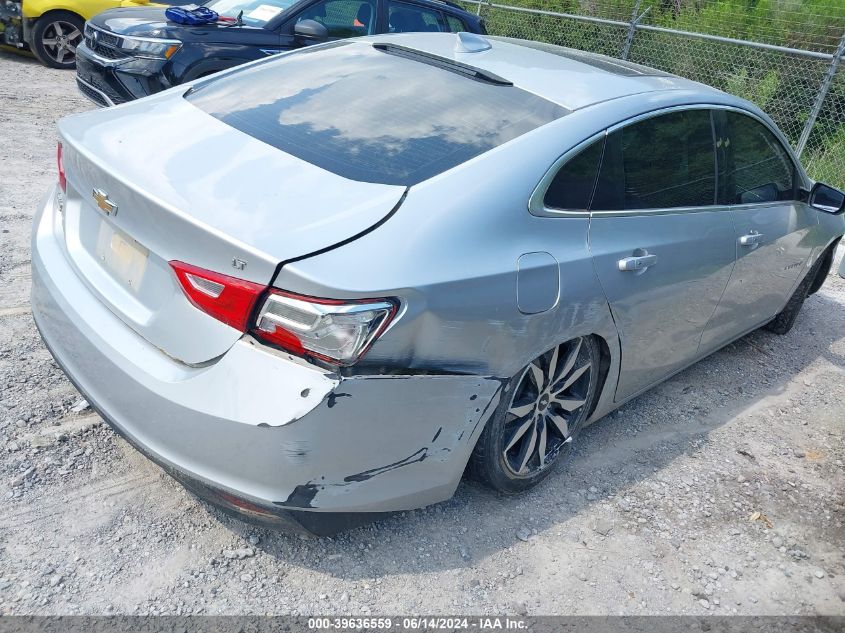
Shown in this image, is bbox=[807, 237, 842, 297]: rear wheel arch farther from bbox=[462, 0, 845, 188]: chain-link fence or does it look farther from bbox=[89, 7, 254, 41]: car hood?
Result: bbox=[89, 7, 254, 41]: car hood

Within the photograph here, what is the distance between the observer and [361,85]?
3176 mm

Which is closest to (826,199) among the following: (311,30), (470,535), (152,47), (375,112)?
(375,112)

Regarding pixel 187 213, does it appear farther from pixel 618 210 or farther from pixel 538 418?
pixel 618 210

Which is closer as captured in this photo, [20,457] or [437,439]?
[437,439]

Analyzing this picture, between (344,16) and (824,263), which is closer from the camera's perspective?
(824,263)

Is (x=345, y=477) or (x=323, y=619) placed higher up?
(x=345, y=477)

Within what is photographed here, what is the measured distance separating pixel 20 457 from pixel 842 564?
3.29 meters

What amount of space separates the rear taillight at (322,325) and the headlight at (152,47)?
5.35 meters

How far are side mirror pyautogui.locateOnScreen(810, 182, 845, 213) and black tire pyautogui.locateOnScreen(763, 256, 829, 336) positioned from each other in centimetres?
74

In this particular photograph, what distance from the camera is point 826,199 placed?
14.3 ft

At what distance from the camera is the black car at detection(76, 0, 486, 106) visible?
6.75m

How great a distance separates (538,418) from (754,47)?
807cm

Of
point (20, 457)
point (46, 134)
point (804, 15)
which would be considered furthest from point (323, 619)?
point (804, 15)

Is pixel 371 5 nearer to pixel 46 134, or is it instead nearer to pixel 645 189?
pixel 46 134
